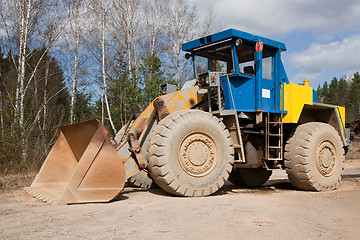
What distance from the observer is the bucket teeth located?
521cm

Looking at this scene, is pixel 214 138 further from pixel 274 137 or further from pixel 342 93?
pixel 342 93

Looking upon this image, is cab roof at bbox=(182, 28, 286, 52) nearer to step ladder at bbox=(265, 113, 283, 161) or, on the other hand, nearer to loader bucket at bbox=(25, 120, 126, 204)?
step ladder at bbox=(265, 113, 283, 161)

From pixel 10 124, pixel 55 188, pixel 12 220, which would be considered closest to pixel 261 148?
pixel 55 188

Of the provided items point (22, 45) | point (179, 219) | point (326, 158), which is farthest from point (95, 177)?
point (22, 45)

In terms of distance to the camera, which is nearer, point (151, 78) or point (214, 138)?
point (214, 138)

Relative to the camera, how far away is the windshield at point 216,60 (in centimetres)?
737

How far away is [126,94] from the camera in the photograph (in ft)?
51.9

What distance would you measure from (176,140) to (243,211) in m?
1.72

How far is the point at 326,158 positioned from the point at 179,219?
16.5 ft

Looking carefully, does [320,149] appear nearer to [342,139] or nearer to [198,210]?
[342,139]

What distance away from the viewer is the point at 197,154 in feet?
20.1

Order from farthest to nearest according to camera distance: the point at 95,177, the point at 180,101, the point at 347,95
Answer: the point at 347,95 < the point at 180,101 < the point at 95,177

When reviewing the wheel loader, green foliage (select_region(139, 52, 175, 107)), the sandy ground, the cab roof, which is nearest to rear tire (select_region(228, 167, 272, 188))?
the wheel loader

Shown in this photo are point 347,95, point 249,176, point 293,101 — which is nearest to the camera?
point 293,101
